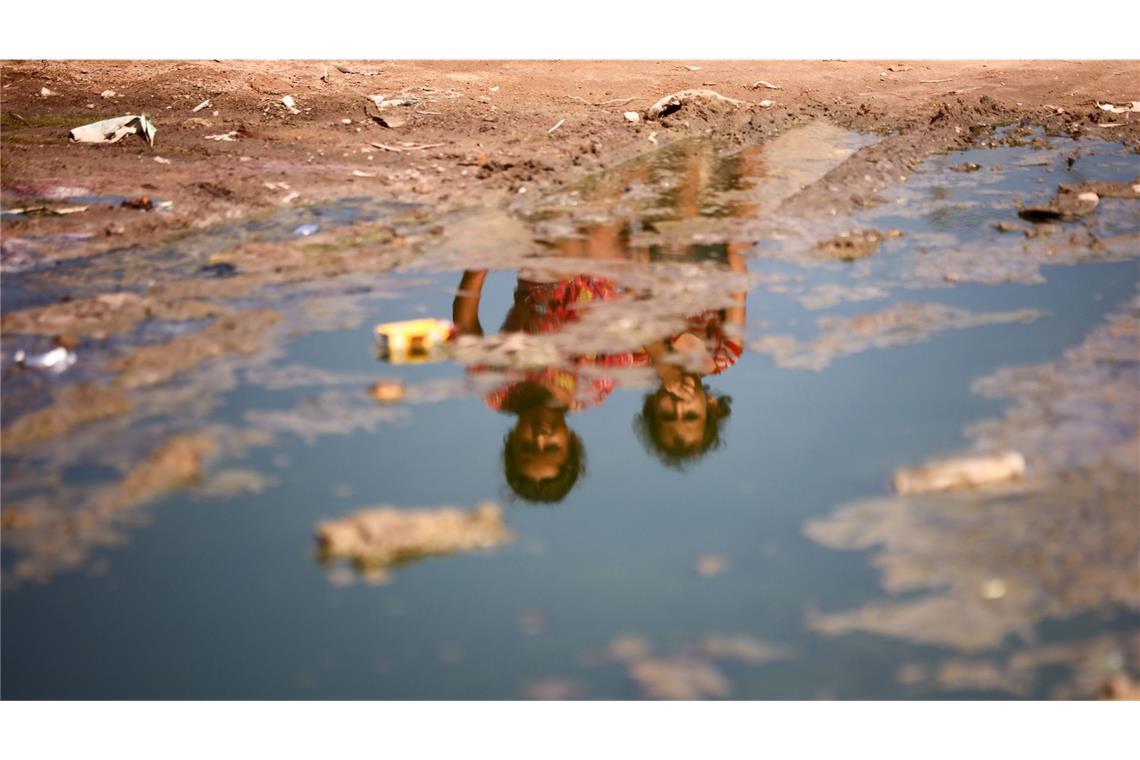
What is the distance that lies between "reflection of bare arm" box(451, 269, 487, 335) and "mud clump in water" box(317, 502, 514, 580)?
52.0 inches

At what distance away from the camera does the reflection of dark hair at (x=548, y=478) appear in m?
2.99

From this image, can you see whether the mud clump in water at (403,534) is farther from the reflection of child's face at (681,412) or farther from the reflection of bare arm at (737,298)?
the reflection of bare arm at (737,298)

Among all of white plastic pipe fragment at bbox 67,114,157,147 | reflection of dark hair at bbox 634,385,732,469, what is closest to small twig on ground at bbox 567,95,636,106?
white plastic pipe fragment at bbox 67,114,157,147

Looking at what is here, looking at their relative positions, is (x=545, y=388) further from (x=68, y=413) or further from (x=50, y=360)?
(x=50, y=360)

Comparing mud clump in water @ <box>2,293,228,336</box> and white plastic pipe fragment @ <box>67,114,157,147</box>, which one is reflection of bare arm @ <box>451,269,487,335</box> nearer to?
mud clump in water @ <box>2,293,228,336</box>

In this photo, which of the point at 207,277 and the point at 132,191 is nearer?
the point at 207,277

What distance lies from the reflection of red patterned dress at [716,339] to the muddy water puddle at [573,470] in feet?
0.04

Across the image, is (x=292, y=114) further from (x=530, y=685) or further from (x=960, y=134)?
(x=530, y=685)

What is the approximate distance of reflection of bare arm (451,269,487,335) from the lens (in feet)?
13.5

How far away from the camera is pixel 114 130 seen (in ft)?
23.1

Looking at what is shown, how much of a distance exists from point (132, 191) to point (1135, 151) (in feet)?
20.1

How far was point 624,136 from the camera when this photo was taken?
7512mm

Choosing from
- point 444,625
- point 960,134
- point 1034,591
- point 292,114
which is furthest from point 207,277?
point 960,134

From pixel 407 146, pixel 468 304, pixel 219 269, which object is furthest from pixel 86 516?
pixel 407 146
